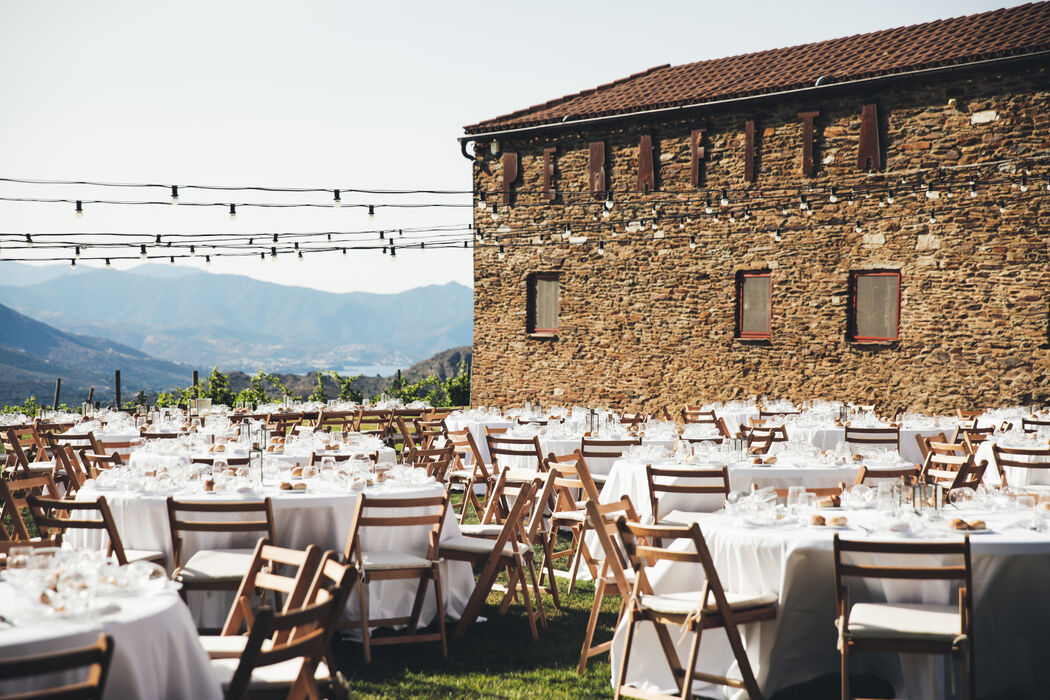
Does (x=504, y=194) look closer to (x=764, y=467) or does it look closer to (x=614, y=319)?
(x=614, y=319)

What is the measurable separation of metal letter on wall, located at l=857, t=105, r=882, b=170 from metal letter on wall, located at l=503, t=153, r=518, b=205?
22.1ft

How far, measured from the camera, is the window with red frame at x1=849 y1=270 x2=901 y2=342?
16.2 metres

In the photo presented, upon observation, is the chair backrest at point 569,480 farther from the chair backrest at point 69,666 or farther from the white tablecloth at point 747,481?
the chair backrest at point 69,666

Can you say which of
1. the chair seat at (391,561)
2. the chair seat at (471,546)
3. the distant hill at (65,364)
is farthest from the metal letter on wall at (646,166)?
the distant hill at (65,364)

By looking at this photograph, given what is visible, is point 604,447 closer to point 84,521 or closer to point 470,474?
point 470,474

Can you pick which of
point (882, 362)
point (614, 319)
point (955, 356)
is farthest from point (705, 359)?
point (955, 356)

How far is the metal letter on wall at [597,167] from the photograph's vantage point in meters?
19.0

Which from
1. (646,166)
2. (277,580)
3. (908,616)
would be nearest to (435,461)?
(277,580)

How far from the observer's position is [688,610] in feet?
14.5

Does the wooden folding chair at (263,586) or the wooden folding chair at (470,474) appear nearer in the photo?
the wooden folding chair at (263,586)

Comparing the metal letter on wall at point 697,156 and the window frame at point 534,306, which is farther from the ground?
the metal letter on wall at point 697,156

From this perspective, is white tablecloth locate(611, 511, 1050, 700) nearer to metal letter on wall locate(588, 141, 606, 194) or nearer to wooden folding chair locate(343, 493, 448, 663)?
wooden folding chair locate(343, 493, 448, 663)

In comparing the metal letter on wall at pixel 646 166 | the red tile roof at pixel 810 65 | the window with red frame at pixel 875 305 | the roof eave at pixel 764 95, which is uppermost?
the red tile roof at pixel 810 65

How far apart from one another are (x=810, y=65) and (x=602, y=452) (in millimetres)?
11475
